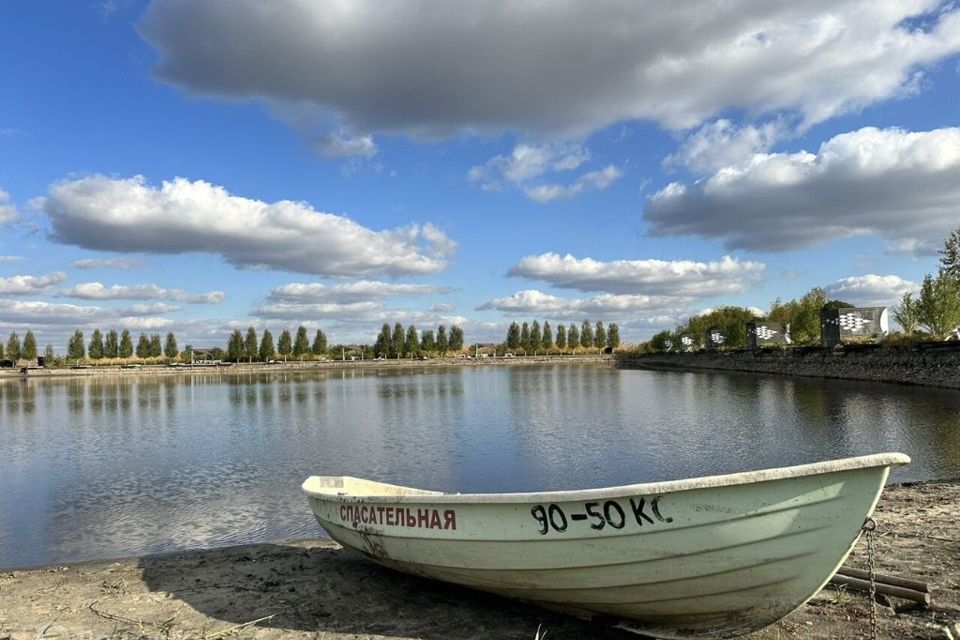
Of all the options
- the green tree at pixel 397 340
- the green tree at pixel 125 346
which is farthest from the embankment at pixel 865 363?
the green tree at pixel 125 346

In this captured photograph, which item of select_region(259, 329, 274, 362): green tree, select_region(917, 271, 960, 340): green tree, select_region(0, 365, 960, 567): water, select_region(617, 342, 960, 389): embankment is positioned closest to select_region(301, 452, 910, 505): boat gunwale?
select_region(0, 365, 960, 567): water

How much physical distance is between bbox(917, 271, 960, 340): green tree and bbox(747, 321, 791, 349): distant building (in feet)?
134

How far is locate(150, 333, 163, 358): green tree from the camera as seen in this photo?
170875 mm

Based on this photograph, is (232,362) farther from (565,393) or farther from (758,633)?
(758,633)

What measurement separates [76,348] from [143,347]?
15.2 meters

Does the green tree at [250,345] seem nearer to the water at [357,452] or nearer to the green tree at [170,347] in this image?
the green tree at [170,347]

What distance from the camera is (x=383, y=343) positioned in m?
193

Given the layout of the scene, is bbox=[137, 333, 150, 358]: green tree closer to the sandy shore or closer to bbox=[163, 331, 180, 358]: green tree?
bbox=[163, 331, 180, 358]: green tree

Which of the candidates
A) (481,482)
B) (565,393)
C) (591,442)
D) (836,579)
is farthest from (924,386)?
(836,579)

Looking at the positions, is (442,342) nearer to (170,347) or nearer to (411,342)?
(411,342)

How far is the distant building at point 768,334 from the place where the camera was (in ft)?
363

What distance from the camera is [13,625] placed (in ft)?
28.0

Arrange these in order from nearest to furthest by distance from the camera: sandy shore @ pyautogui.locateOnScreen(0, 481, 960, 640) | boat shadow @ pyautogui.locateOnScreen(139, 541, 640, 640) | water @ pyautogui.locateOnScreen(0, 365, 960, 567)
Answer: sandy shore @ pyautogui.locateOnScreen(0, 481, 960, 640) < boat shadow @ pyautogui.locateOnScreen(139, 541, 640, 640) < water @ pyautogui.locateOnScreen(0, 365, 960, 567)

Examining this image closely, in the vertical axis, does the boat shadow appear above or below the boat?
below
